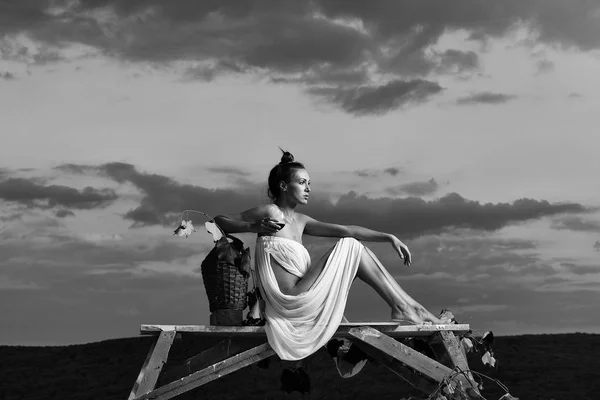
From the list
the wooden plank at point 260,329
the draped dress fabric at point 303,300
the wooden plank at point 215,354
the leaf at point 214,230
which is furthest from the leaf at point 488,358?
the leaf at point 214,230

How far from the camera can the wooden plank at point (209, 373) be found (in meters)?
5.61

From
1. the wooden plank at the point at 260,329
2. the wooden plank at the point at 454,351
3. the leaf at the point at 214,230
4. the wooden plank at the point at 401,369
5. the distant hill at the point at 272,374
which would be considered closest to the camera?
the wooden plank at the point at 260,329

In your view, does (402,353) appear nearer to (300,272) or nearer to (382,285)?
(382,285)

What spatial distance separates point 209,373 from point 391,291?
1311mm

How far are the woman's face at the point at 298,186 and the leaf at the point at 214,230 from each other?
0.54m

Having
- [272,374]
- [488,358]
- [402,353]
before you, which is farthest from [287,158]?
[272,374]

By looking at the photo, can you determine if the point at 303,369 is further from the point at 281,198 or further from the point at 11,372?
the point at 11,372

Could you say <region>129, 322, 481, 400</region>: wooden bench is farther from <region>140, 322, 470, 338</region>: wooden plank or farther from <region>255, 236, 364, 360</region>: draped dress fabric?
<region>255, 236, 364, 360</region>: draped dress fabric

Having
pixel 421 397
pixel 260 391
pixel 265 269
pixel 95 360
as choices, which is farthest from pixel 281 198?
pixel 95 360

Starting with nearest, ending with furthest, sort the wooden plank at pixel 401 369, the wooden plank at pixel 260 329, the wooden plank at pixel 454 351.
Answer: the wooden plank at pixel 260 329
the wooden plank at pixel 454 351
the wooden plank at pixel 401 369

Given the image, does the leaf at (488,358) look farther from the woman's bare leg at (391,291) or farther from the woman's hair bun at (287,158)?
the woman's hair bun at (287,158)

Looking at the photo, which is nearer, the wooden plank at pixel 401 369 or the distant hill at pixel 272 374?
the wooden plank at pixel 401 369

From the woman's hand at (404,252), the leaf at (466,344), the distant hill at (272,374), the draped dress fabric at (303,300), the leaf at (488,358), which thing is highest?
the woman's hand at (404,252)

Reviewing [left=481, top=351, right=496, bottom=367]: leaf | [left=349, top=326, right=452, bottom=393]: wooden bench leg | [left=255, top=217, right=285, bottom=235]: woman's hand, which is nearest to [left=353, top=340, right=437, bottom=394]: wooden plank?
[left=349, top=326, right=452, bottom=393]: wooden bench leg
